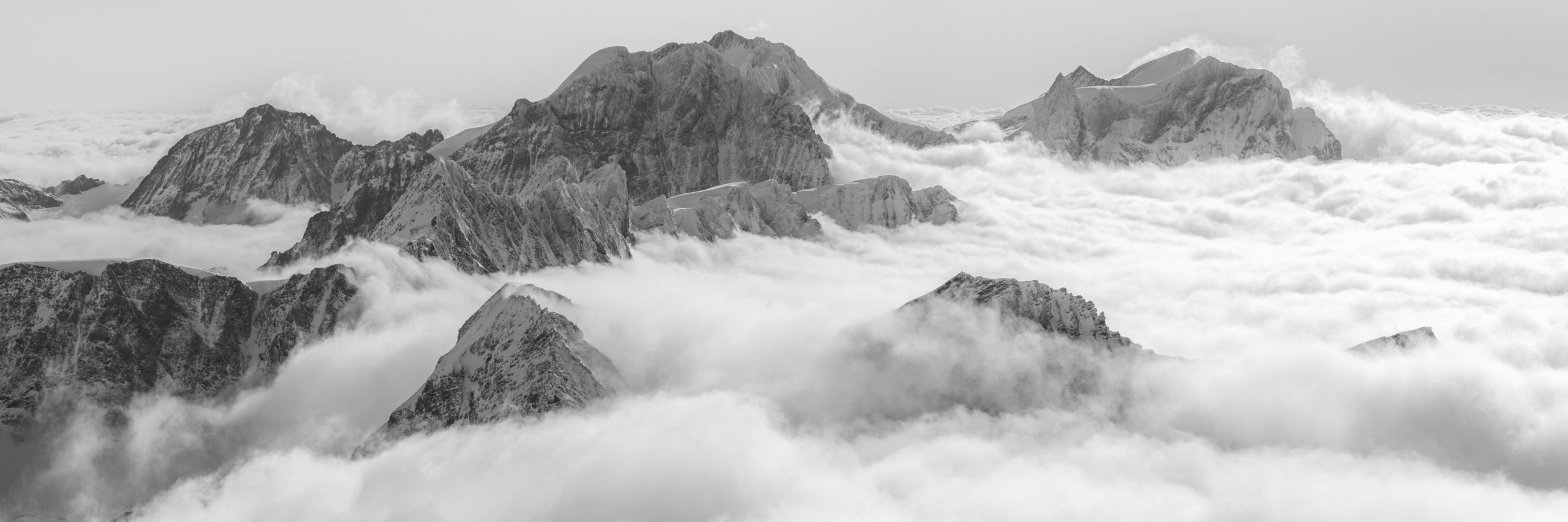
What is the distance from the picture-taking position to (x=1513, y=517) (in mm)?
197625

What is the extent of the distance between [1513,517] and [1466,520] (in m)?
6.85

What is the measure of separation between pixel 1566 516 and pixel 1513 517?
7.53 m

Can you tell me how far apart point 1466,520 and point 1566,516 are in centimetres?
1438

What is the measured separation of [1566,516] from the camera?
195 metres

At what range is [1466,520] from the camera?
19975cm
